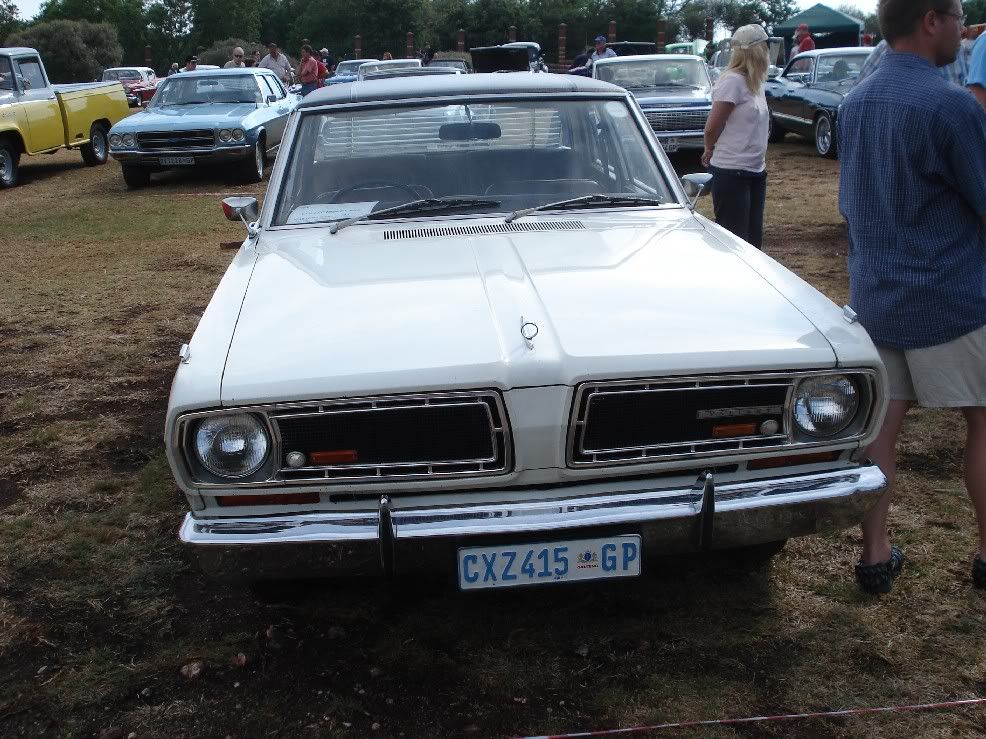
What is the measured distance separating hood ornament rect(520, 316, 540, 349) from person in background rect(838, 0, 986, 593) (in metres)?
1.11

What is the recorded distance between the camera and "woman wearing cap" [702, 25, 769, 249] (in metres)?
5.54

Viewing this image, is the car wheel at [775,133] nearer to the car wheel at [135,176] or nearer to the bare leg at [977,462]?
the car wheel at [135,176]

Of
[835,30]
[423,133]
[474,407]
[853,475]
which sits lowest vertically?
[835,30]

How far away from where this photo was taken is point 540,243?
3557 mm

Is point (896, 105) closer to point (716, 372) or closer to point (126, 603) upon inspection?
point (716, 372)

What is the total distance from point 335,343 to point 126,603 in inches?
51.0

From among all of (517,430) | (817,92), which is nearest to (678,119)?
(817,92)

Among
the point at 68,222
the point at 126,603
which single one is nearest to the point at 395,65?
the point at 68,222

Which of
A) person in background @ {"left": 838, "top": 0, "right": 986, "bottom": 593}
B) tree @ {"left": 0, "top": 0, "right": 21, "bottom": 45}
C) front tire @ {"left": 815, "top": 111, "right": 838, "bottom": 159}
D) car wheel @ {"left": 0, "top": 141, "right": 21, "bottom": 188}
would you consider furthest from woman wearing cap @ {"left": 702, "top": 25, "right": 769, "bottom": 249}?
tree @ {"left": 0, "top": 0, "right": 21, "bottom": 45}

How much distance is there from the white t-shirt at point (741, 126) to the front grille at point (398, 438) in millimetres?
3623

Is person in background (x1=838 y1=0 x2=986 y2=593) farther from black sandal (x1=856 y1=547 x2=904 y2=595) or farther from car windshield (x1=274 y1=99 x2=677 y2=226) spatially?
car windshield (x1=274 y1=99 x2=677 y2=226)

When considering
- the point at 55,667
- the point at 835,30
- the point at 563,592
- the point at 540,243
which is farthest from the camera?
the point at 835,30

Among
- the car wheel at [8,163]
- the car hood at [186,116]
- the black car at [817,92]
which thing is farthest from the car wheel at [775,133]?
the car wheel at [8,163]

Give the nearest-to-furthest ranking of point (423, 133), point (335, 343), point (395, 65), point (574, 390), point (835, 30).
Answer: point (574, 390)
point (335, 343)
point (423, 133)
point (395, 65)
point (835, 30)
